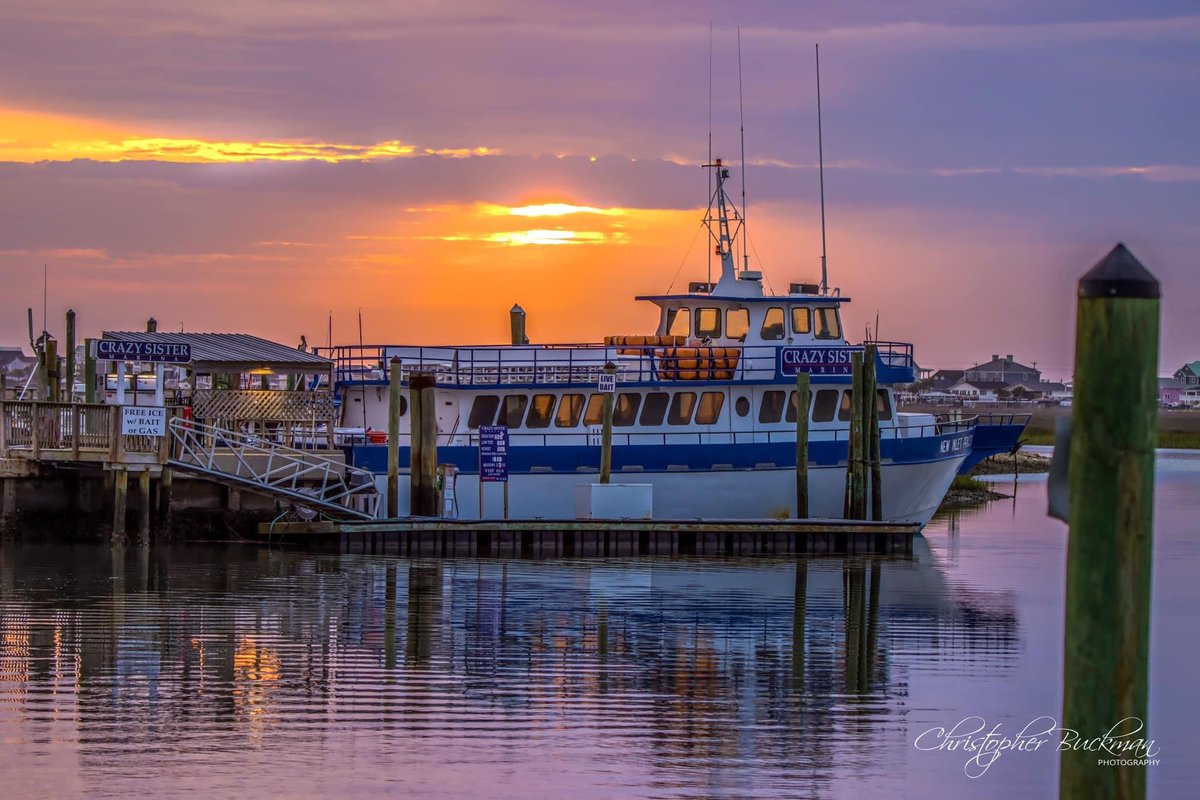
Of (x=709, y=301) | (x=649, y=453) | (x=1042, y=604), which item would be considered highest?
(x=709, y=301)

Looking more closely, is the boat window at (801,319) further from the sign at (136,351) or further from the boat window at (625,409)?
the sign at (136,351)

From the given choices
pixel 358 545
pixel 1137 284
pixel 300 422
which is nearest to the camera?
pixel 1137 284

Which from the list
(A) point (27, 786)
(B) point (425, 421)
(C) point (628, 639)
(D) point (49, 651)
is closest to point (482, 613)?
(C) point (628, 639)

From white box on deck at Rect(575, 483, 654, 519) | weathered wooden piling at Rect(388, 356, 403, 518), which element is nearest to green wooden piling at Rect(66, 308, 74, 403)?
weathered wooden piling at Rect(388, 356, 403, 518)

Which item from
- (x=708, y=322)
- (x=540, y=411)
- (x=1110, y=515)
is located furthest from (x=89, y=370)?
(x=1110, y=515)

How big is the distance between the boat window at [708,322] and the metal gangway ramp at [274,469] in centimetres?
787

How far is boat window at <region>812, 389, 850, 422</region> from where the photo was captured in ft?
113

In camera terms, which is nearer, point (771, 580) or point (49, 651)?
point (49, 651)

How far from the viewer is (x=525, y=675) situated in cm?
1727

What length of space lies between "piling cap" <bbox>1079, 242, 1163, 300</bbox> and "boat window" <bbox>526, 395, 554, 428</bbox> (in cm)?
2732

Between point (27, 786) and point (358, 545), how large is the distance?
56.1 ft

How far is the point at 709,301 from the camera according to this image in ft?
115

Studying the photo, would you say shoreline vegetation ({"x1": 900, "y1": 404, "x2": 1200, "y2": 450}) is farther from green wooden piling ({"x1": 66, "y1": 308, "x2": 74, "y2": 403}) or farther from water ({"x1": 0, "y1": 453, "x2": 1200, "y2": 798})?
water ({"x1": 0, "y1": 453, "x2": 1200, "y2": 798})

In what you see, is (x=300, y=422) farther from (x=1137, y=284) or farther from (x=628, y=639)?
(x=1137, y=284)
